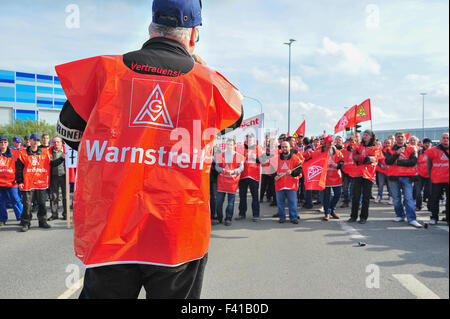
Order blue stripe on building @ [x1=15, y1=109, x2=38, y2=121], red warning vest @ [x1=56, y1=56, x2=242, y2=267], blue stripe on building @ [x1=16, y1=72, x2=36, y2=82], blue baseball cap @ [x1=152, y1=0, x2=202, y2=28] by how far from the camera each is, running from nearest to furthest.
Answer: red warning vest @ [x1=56, y1=56, x2=242, y2=267], blue baseball cap @ [x1=152, y1=0, x2=202, y2=28], blue stripe on building @ [x1=16, y1=72, x2=36, y2=82], blue stripe on building @ [x1=15, y1=109, x2=38, y2=121]

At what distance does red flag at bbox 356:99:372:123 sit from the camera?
11.3 m

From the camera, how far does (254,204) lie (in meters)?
8.68

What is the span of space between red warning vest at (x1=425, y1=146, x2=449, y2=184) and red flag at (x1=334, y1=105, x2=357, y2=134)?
161 inches

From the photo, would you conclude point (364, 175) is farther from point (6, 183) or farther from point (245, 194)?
point (6, 183)

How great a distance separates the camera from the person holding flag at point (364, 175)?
8055 mm

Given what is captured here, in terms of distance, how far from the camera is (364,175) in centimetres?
812

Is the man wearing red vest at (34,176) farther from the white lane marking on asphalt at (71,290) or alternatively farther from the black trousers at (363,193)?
the black trousers at (363,193)

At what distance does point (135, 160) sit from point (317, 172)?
7963mm

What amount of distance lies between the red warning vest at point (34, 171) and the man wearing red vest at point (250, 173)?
4.87 metres

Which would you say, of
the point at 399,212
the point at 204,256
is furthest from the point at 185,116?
the point at 399,212

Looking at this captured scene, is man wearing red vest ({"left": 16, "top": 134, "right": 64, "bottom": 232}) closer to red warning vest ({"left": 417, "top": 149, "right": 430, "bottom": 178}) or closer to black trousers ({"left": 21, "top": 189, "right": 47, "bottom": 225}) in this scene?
black trousers ({"left": 21, "top": 189, "right": 47, "bottom": 225})

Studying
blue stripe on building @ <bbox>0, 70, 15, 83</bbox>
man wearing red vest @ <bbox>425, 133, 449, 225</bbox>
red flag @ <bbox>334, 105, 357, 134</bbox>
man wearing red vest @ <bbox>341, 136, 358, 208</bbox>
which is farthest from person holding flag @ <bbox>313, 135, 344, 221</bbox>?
blue stripe on building @ <bbox>0, 70, 15, 83</bbox>

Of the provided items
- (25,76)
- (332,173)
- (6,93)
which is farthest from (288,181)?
(25,76)

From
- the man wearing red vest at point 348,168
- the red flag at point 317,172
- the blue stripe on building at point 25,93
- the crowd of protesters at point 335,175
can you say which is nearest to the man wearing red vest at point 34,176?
the crowd of protesters at point 335,175
